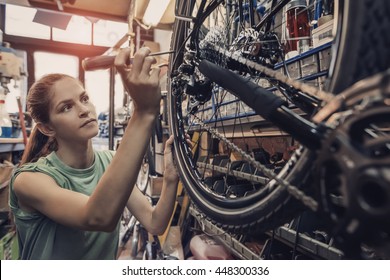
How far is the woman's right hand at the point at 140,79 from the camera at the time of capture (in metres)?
0.43

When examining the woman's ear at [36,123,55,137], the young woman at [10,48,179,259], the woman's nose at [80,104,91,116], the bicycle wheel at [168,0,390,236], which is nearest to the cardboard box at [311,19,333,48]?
the bicycle wheel at [168,0,390,236]

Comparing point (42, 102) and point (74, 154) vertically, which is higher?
point (42, 102)

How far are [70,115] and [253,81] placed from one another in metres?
0.47

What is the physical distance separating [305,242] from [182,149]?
0.37 metres

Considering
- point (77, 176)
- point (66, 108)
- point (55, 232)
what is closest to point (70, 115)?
point (66, 108)

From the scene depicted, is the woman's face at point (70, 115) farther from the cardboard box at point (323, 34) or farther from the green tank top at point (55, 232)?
the cardboard box at point (323, 34)

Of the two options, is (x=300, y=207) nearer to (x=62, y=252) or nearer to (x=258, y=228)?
(x=258, y=228)

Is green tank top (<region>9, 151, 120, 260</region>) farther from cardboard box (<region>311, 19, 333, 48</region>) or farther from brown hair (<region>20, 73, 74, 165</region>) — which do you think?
cardboard box (<region>311, 19, 333, 48</region>)

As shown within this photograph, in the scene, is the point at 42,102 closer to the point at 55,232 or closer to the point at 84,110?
the point at 84,110

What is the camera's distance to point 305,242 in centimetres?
67

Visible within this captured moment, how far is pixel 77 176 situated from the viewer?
77 centimetres

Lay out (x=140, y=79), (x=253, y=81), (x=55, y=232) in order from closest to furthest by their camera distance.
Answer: (x=140, y=79) < (x=253, y=81) < (x=55, y=232)
